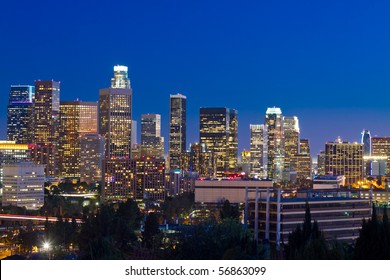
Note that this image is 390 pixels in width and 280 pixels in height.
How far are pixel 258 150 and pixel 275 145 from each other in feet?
15.6

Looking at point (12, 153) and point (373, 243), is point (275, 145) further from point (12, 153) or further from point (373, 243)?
point (373, 243)

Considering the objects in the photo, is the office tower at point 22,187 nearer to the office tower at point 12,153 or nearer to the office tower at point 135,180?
the office tower at point 135,180

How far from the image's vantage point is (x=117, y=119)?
510ft

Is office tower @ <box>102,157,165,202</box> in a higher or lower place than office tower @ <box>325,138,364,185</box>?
lower

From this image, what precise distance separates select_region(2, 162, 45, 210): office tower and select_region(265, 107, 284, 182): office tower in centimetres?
7511

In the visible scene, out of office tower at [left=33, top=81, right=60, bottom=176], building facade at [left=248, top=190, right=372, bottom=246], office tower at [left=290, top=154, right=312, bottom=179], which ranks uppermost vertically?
office tower at [left=33, top=81, right=60, bottom=176]

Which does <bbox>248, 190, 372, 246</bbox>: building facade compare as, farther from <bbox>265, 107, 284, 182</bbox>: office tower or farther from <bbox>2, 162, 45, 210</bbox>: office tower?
<bbox>265, 107, 284, 182</bbox>: office tower

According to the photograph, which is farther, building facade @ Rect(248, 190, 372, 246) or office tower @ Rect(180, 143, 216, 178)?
office tower @ Rect(180, 143, 216, 178)

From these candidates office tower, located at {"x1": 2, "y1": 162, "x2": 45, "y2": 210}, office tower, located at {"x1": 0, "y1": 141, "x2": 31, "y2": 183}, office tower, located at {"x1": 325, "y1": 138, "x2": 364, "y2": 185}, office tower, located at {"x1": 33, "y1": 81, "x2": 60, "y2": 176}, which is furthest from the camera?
office tower, located at {"x1": 33, "y1": 81, "x2": 60, "y2": 176}

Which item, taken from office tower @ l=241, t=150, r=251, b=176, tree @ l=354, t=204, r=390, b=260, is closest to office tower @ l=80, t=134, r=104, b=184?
office tower @ l=241, t=150, r=251, b=176

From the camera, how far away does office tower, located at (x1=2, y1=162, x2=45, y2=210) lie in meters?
89.4
